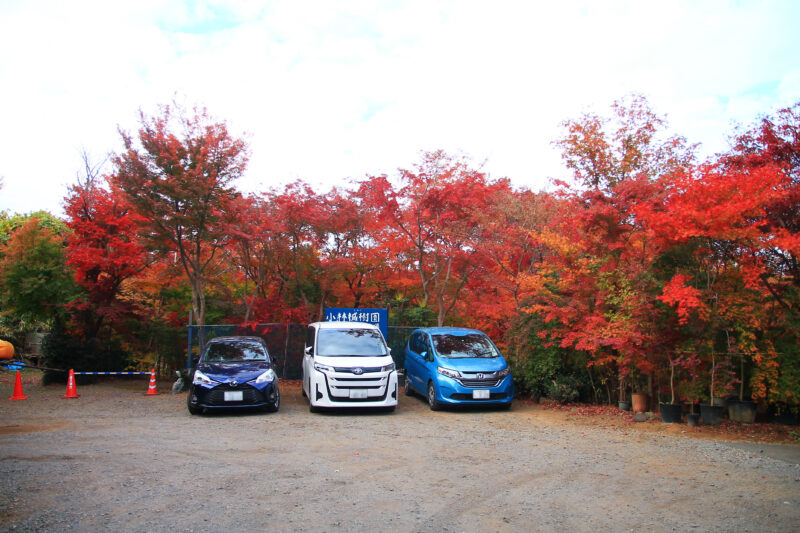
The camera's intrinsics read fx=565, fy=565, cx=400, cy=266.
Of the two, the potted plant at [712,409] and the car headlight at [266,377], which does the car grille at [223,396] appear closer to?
the car headlight at [266,377]

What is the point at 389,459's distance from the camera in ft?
23.1

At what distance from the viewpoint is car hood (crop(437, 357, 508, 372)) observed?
1141cm

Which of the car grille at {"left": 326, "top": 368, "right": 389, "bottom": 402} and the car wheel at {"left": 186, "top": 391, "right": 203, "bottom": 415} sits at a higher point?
the car grille at {"left": 326, "top": 368, "right": 389, "bottom": 402}

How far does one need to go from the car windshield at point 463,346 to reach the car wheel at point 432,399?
28.0 inches

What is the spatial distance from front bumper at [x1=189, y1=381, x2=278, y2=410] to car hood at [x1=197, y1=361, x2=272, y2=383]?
147 millimetres

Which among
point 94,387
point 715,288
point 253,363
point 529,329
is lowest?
point 94,387

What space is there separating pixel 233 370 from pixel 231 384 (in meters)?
0.47

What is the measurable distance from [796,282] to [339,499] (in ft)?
27.1

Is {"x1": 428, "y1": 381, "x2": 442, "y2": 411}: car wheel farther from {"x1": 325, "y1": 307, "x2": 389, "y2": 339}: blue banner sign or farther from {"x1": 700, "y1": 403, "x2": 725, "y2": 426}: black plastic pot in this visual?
{"x1": 700, "y1": 403, "x2": 725, "y2": 426}: black plastic pot

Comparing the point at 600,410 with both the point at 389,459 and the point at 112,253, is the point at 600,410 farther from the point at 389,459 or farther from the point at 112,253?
the point at 112,253

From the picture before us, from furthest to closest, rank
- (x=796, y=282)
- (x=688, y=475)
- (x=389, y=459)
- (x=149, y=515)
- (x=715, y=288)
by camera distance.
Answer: (x=715, y=288)
(x=796, y=282)
(x=389, y=459)
(x=688, y=475)
(x=149, y=515)

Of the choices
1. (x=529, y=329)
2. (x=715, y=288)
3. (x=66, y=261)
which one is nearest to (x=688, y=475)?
(x=715, y=288)

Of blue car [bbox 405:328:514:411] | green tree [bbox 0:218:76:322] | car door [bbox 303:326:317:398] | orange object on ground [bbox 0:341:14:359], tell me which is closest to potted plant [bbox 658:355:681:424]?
blue car [bbox 405:328:514:411]

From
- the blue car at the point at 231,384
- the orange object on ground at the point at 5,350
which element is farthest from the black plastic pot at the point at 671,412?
the orange object on ground at the point at 5,350
